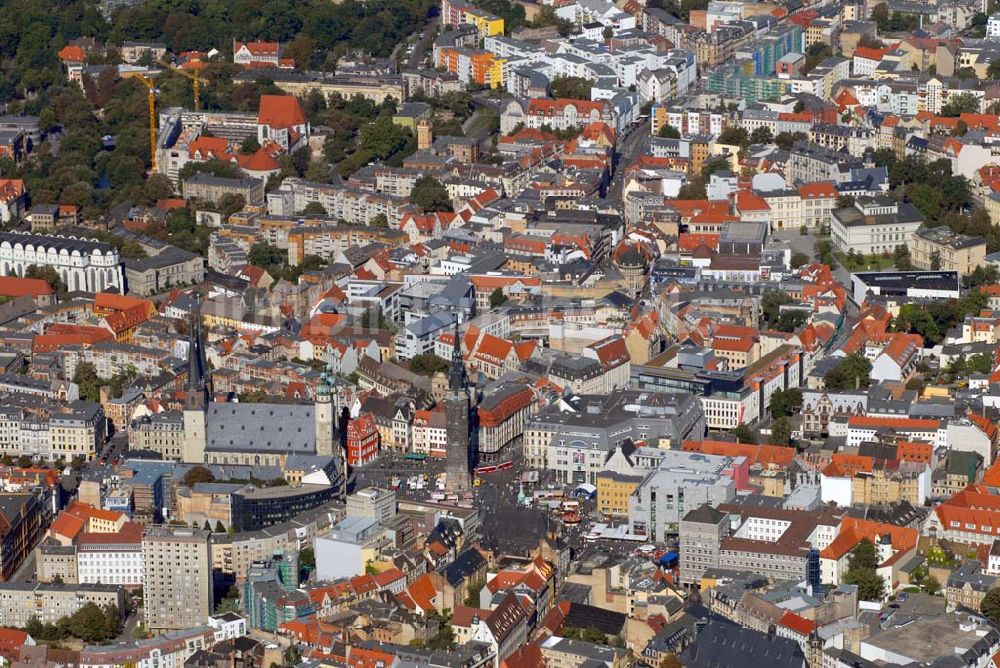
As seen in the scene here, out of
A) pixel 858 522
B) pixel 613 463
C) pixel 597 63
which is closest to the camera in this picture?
pixel 858 522

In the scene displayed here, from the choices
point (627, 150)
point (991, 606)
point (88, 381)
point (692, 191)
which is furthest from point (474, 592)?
point (627, 150)

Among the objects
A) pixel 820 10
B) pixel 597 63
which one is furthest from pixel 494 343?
pixel 820 10

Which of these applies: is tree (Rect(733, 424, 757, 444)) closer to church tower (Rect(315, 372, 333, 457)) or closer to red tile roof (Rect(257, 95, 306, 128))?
church tower (Rect(315, 372, 333, 457))

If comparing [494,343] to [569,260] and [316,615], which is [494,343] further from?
[316,615]

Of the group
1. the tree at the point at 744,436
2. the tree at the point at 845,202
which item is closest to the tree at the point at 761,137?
the tree at the point at 845,202

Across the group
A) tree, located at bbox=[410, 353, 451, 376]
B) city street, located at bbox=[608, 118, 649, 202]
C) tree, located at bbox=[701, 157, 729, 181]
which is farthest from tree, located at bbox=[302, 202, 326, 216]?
tree, located at bbox=[410, 353, 451, 376]
